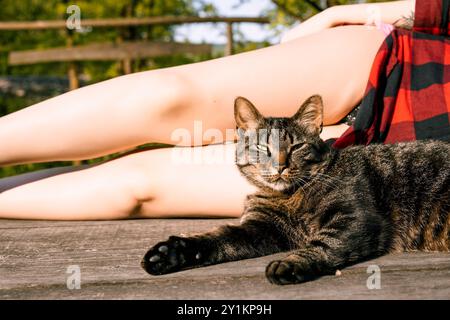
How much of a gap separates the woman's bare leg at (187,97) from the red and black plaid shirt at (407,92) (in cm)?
9

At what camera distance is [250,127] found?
2037mm

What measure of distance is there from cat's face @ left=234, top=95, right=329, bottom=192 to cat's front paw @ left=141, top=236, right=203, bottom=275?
0.51 metres

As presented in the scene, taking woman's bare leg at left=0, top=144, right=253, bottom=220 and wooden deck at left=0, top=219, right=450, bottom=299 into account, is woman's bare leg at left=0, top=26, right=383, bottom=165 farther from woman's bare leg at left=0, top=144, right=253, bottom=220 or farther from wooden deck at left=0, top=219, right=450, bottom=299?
wooden deck at left=0, top=219, right=450, bottom=299

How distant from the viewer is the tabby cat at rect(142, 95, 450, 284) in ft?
5.22

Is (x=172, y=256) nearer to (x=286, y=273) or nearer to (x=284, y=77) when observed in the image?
(x=286, y=273)

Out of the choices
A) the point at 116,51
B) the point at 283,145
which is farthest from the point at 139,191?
the point at 116,51

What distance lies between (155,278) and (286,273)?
1.16ft

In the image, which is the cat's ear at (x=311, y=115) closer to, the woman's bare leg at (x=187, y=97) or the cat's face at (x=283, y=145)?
the cat's face at (x=283, y=145)

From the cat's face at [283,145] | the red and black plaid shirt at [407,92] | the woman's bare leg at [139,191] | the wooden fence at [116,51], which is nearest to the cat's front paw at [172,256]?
the cat's face at [283,145]

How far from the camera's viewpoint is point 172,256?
150 cm

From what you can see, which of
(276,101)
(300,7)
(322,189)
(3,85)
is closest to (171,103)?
(276,101)

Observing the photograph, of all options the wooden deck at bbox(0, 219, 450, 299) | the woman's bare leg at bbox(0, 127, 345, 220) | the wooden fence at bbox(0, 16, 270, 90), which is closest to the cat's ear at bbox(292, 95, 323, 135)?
the woman's bare leg at bbox(0, 127, 345, 220)
